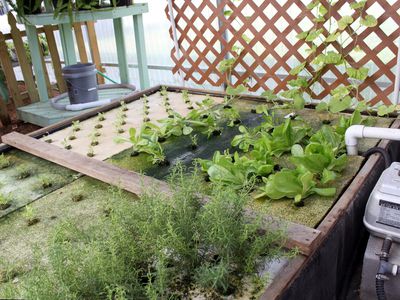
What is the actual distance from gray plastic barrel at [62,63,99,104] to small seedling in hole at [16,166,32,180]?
1463 mm

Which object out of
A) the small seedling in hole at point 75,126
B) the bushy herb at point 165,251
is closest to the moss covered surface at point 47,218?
the bushy herb at point 165,251

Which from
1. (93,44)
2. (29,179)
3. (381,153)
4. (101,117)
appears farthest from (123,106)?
(93,44)

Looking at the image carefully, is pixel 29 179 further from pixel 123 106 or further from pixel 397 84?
pixel 397 84

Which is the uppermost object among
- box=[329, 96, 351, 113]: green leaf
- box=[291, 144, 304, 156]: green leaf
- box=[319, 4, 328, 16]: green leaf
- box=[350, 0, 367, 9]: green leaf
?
box=[350, 0, 367, 9]: green leaf

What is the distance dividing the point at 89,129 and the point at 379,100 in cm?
182

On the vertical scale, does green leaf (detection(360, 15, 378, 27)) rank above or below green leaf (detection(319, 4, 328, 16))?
below

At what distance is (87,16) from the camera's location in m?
3.10

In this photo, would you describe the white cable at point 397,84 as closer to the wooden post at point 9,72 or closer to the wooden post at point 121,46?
the wooden post at point 121,46

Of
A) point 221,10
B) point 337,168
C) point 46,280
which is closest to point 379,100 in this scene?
point 337,168

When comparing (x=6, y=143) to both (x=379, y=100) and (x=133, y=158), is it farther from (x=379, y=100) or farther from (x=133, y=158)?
(x=379, y=100)

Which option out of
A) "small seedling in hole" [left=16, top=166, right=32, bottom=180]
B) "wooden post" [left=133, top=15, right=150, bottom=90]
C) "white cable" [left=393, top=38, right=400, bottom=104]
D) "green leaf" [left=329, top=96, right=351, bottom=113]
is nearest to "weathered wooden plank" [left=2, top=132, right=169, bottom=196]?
"small seedling in hole" [left=16, top=166, right=32, bottom=180]

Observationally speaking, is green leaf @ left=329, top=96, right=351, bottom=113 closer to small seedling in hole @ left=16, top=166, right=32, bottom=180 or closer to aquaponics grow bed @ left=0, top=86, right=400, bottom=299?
aquaponics grow bed @ left=0, top=86, right=400, bottom=299

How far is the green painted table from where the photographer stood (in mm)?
3102

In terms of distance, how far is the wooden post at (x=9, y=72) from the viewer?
373 centimetres
